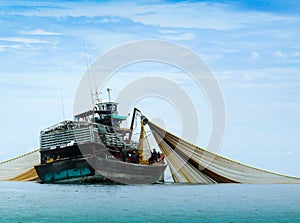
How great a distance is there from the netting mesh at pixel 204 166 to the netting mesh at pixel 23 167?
13953mm

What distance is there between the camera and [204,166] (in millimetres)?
51375

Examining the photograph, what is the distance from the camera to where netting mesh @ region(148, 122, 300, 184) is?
50.9 meters

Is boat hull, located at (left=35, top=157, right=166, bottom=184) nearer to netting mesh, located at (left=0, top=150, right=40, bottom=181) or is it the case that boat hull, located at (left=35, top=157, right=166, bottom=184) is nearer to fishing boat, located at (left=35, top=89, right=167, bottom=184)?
fishing boat, located at (left=35, top=89, right=167, bottom=184)

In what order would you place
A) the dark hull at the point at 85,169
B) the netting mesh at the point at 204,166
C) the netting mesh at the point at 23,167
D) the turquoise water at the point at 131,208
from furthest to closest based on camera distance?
the netting mesh at the point at 23,167, the netting mesh at the point at 204,166, the dark hull at the point at 85,169, the turquoise water at the point at 131,208

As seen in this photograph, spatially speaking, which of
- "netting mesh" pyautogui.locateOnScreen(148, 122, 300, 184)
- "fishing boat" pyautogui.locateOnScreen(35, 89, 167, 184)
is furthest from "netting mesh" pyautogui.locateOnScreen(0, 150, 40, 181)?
"netting mesh" pyautogui.locateOnScreen(148, 122, 300, 184)

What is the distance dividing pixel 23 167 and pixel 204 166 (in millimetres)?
20842

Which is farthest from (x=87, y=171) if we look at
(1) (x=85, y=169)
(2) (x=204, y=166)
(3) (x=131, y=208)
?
(3) (x=131, y=208)

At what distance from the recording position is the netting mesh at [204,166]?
167 ft

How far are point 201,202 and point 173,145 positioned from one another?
47.7 feet

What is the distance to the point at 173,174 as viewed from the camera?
55.2 metres

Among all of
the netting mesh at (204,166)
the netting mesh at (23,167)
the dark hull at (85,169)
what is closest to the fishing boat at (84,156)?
the dark hull at (85,169)

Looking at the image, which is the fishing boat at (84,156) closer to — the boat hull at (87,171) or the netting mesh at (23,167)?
the boat hull at (87,171)

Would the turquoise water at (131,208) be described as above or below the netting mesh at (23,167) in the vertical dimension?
below

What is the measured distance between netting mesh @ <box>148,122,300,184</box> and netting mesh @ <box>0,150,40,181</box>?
1395 cm
